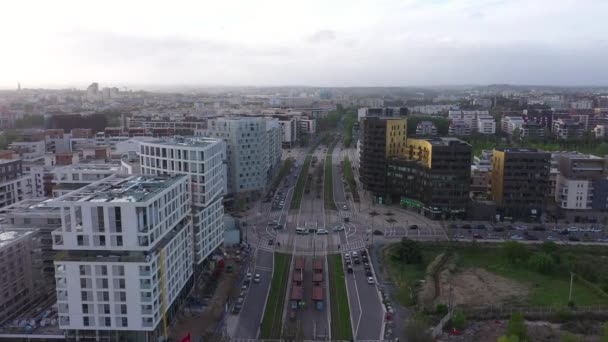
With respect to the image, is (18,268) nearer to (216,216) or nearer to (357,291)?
(216,216)

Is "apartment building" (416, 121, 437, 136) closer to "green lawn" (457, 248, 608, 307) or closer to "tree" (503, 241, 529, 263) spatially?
"green lawn" (457, 248, 608, 307)

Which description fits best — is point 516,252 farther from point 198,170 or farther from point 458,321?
point 198,170

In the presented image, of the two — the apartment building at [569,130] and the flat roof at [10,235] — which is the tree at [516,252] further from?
the apartment building at [569,130]

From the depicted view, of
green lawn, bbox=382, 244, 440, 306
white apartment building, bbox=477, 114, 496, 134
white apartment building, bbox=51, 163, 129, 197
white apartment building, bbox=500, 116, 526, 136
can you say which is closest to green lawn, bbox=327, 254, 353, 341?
green lawn, bbox=382, 244, 440, 306

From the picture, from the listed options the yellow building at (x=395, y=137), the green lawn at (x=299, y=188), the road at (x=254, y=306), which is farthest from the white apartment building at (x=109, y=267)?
the yellow building at (x=395, y=137)

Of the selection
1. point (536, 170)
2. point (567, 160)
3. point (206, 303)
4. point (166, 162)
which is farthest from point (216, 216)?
point (567, 160)

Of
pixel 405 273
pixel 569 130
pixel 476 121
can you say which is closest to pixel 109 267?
pixel 405 273

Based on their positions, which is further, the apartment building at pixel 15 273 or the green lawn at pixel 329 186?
the green lawn at pixel 329 186
